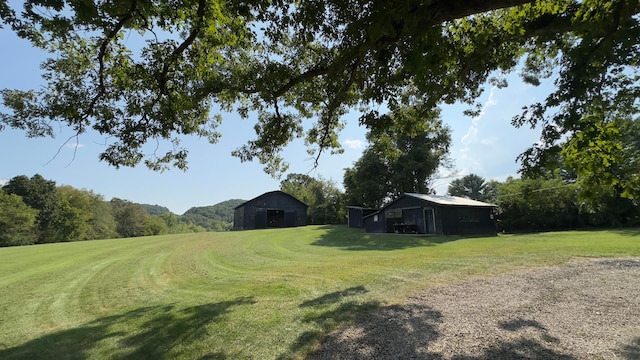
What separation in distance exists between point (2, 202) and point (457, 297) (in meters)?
60.3

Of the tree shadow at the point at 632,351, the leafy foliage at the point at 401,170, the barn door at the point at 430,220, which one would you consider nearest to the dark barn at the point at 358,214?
the leafy foliage at the point at 401,170

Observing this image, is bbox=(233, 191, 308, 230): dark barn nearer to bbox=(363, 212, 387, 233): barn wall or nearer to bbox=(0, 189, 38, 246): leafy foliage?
bbox=(363, 212, 387, 233): barn wall

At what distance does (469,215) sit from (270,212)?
27.2 meters

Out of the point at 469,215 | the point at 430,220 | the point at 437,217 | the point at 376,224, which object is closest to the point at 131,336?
the point at 437,217

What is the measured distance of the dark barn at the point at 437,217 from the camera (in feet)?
83.9

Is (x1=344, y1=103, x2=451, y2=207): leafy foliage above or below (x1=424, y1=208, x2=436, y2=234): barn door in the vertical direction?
above

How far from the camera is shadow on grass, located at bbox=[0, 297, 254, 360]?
4855 millimetres

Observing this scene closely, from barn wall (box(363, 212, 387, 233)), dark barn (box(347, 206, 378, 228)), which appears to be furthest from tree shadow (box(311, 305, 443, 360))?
dark barn (box(347, 206, 378, 228))

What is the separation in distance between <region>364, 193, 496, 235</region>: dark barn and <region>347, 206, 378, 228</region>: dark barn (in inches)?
A: 284

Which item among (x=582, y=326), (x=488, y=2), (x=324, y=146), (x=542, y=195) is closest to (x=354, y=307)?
(x=582, y=326)

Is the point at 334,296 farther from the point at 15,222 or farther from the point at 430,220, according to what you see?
the point at 15,222

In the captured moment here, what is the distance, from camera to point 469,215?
1056 inches

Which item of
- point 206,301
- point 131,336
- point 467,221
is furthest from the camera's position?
point 467,221

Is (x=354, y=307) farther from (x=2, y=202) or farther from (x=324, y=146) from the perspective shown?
(x=2, y=202)
